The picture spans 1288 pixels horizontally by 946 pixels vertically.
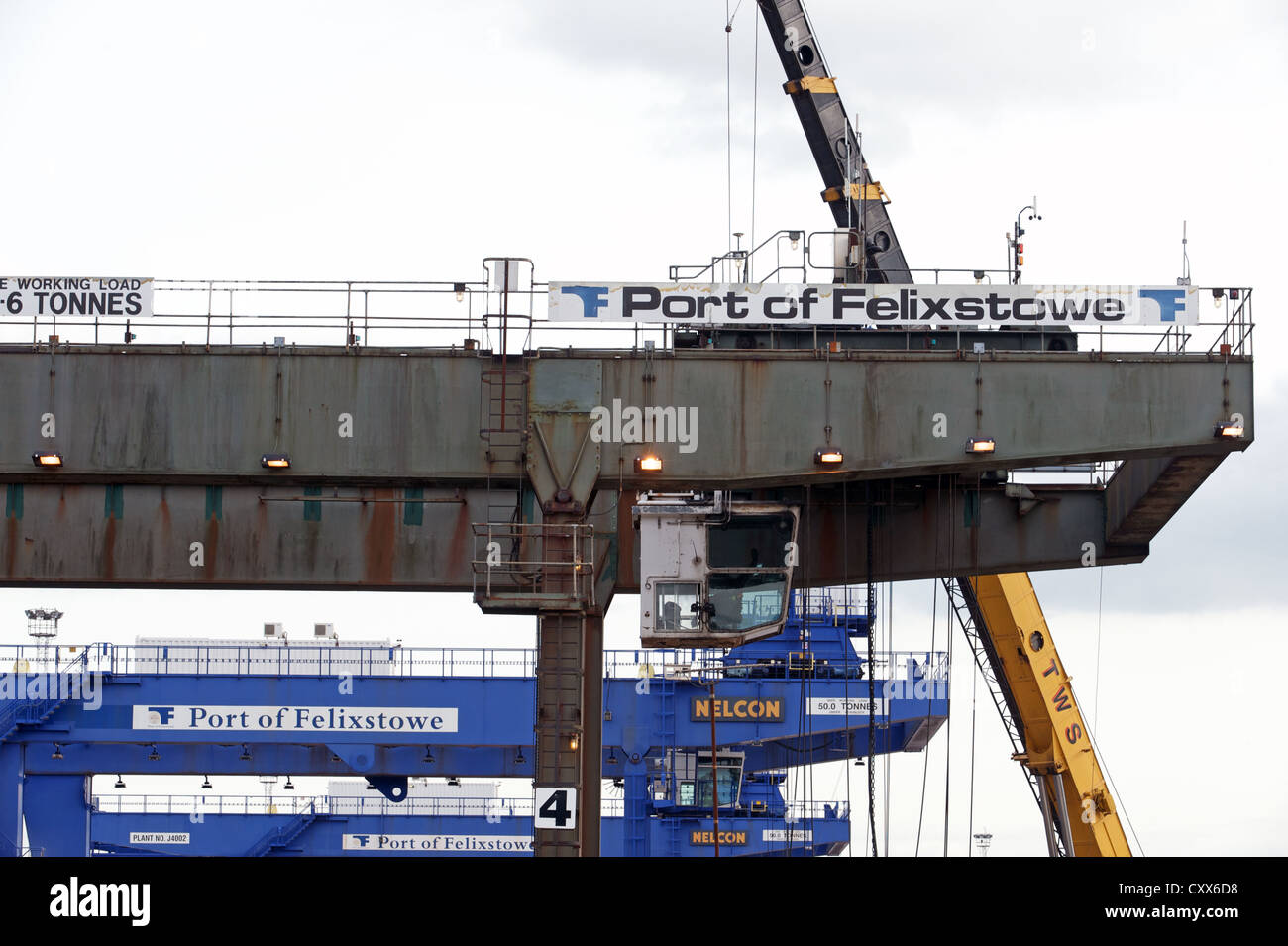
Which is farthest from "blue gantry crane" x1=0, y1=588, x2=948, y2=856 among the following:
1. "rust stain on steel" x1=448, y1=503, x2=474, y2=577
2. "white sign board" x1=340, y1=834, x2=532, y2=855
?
"rust stain on steel" x1=448, y1=503, x2=474, y2=577

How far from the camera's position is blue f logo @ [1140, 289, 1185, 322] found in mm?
23750

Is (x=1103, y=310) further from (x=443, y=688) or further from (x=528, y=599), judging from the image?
(x=443, y=688)

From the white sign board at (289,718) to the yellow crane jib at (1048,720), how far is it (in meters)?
13.8

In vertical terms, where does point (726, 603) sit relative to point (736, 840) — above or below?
above

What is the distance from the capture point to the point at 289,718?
1667 inches

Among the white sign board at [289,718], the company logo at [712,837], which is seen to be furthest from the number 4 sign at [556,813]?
the company logo at [712,837]

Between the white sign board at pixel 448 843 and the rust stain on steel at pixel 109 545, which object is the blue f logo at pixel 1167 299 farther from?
the white sign board at pixel 448 843

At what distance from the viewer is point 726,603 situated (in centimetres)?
2617

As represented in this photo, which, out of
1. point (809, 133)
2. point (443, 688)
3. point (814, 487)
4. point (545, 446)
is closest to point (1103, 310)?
point (814, 487)

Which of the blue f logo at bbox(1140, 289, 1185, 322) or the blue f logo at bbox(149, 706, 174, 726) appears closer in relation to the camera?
the blue f logo at bbox(1140, 289, 1185, 322)
